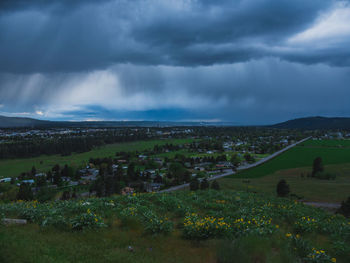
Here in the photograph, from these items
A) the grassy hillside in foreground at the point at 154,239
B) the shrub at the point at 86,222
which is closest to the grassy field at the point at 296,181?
the grassy hillside in foreground at the point at 154,239

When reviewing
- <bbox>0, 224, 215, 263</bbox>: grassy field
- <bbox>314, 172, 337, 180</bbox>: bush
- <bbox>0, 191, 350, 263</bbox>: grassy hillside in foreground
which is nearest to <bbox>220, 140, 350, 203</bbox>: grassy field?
<bbox>314, 172, 337, 180</bbox>: bush

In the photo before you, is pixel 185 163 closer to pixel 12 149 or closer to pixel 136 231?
pixel 136 231

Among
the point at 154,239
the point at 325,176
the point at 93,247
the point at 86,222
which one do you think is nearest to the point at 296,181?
the point at 325,176

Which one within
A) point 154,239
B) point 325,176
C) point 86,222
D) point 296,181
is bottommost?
point 296,181

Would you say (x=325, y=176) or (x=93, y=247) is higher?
(x=93, y=247)

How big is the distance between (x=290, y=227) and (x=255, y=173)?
68.2 m

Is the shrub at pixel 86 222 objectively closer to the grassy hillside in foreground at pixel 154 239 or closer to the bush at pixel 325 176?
the grassy hillside in foreground at pixel 154 239

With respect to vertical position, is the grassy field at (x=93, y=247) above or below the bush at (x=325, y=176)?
above

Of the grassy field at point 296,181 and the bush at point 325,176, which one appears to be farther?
the bush at point 325,176

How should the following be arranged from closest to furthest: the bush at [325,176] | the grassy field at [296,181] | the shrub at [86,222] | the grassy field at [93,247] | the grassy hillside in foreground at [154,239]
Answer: the grassy field at [93,247], the grassy hillside in foreground at [154,239], the shrub at [86,222], the grassy field at [296,181], the bush at [325,176]

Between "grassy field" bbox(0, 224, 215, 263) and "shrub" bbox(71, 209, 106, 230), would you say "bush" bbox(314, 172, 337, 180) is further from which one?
"shrub" bbox(71, 209, 106, 230)

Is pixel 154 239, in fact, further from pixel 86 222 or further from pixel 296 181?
pixel 296 181

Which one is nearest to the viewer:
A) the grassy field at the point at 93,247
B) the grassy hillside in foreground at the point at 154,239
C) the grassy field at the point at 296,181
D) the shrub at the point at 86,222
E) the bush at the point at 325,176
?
the grassy field at the point at 93,247

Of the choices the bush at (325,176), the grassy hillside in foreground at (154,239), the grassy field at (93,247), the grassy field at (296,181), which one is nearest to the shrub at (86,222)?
the grassy hillside in foreground at (154,239)
